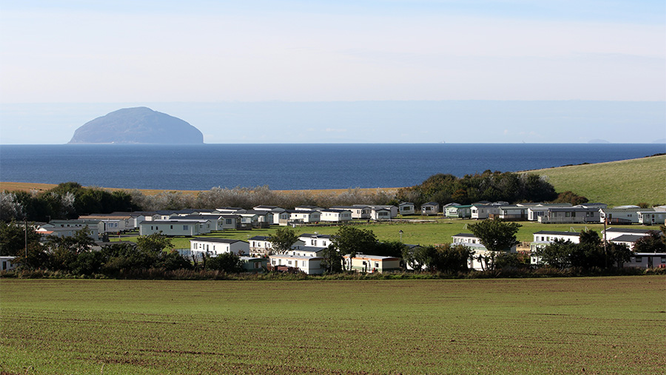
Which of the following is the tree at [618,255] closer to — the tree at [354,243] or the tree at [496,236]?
the tree at [496,236]

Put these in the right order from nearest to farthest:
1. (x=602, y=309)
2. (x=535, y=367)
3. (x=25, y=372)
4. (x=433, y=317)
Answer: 1. (x=25, y=372)
2. (x=535, y=367)
3. (x=433, y=317)
4. (x=602, y=309)

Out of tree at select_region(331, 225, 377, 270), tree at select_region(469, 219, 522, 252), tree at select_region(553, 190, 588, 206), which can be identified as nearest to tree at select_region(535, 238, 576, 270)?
tree at select_region(469, 219, 522, 252)

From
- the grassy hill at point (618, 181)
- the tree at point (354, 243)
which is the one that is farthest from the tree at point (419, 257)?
the grassy hill at point (618, 181)

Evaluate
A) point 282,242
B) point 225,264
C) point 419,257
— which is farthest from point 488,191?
point 225,264

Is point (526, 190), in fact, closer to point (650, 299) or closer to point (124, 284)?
Result: point (650, 299)

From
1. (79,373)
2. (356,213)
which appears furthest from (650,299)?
(356,213)

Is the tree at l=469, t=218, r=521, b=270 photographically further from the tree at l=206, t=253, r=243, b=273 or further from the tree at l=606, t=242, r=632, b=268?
the tree at l=206, t=253, r=243, b=273

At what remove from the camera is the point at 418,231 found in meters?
47.7

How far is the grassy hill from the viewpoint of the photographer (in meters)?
69.4

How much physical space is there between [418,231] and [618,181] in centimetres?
4224

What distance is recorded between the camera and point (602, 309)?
64.2 ft

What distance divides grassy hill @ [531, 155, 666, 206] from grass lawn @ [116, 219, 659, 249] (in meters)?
20.3

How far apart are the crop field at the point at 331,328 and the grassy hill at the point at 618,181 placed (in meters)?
48.8

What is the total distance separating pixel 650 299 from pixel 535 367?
40.5 ft
